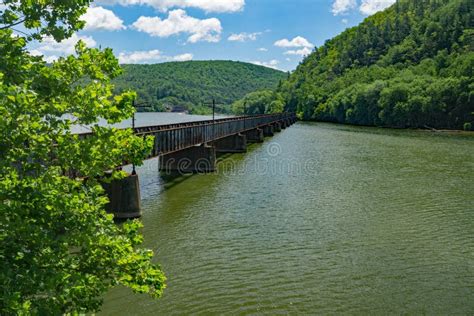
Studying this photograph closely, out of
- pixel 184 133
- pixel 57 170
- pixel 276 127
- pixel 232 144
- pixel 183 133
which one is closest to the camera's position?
pixel 57 170

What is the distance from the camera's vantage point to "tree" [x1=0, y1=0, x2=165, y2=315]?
261 inches

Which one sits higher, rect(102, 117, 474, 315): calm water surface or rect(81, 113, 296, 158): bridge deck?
rect(81, 113, 296, 158): bridge deck

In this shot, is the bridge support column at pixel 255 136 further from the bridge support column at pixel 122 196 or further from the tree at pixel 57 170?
the tree at pixel 57 170

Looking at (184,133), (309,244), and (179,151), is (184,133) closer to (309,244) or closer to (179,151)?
(179,151)

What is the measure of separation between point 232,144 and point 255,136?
2198cm

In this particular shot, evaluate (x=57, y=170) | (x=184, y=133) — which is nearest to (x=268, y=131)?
(x=184, y=133)

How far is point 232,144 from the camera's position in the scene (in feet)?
213

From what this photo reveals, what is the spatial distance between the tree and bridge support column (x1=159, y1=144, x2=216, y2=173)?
3352 cm

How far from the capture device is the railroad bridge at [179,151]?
23891 millimetres

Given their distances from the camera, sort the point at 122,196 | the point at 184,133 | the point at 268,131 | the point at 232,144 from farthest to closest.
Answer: the point at 268,131 → the point at 232,144 → the point at 184,133 → the point at 122,196

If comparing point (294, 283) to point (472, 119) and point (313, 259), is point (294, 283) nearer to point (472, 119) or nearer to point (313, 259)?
point (313, 259)

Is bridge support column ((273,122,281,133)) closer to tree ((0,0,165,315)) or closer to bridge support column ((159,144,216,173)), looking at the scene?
bridge support column ((159,144,216,173))

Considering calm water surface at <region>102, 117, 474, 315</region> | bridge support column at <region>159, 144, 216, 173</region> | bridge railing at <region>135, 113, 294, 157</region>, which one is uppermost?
bridge railing at <region>135, 113, 294, 157</region>

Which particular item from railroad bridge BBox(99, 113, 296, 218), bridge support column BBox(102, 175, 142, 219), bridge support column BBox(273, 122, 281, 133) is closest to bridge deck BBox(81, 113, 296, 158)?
railroad bridge BBox(99, 113, 296, 218)
